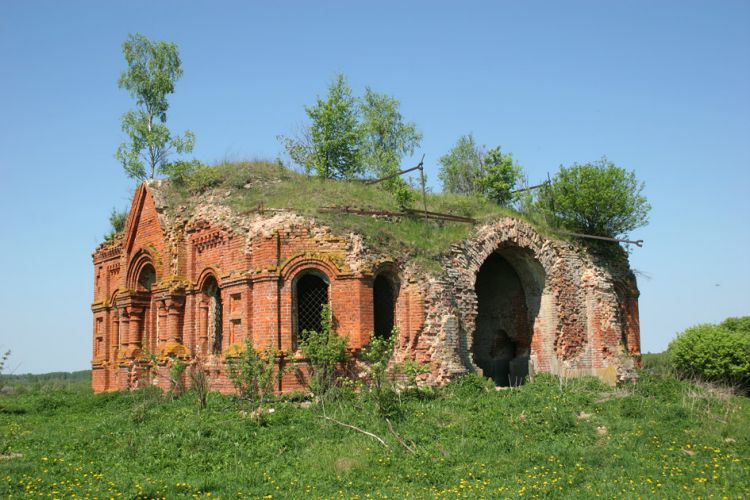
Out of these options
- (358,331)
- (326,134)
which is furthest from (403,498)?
(326,134)

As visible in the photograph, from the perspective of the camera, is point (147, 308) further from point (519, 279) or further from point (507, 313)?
point (519, 279)

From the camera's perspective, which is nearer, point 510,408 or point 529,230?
point 510,408

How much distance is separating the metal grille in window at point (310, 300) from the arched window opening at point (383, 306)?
1354 millimetres

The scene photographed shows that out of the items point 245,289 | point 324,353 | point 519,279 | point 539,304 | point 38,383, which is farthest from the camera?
point 38,383

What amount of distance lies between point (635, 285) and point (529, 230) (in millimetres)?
4725

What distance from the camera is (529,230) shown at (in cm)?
1923

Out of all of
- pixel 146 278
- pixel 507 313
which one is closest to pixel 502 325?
pixel 507 313

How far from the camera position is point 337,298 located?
16.0 metres

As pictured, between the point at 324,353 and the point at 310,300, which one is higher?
the point at 310,300

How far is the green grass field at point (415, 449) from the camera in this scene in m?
9.77

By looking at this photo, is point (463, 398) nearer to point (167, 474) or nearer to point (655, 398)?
point (655, 398)

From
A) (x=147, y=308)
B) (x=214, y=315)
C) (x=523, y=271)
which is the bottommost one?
(x=214, y=315)

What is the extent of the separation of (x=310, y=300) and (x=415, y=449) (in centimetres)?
583

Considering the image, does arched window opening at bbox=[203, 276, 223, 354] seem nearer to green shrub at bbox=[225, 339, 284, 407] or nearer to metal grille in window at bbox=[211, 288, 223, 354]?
metal grille in window at bbox=[211, 288, 223, 354]
